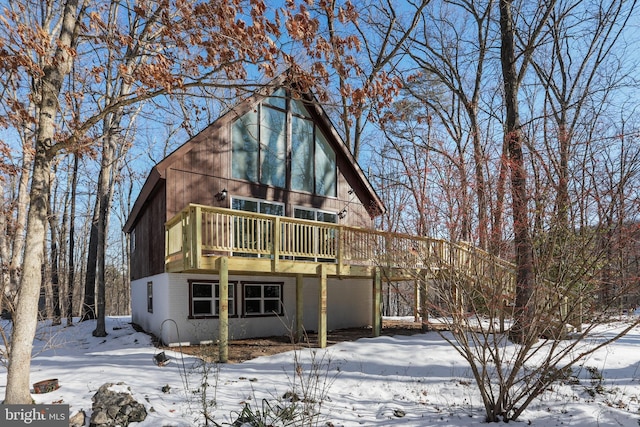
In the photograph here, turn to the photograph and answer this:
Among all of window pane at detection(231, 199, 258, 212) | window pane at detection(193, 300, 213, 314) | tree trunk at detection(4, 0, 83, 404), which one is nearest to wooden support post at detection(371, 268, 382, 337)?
window pane at detection(231, 199, 258, 212)

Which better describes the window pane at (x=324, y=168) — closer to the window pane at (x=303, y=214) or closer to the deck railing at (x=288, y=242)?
the window pane at (x=303, y=214)

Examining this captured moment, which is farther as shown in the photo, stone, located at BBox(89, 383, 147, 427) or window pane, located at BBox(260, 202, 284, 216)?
window pane, located at BBox(260, 202, 284, 216)

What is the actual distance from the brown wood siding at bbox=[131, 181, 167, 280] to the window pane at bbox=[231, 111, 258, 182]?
2.12 metres

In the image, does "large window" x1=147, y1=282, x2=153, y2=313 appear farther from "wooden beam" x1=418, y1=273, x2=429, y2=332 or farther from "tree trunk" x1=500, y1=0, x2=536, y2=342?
"tree trunk" x1=500, y1=0, x2=536, y2=342

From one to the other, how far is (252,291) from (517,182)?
7611mm

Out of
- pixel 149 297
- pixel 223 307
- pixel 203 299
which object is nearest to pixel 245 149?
pixel 203 299

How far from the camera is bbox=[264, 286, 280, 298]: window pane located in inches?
463

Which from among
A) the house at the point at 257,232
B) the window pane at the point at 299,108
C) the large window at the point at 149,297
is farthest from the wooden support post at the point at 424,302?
the large window at the point at 149,297

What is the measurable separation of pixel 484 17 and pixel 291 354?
13897 mm

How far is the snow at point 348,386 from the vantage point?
5531mm

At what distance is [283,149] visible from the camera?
40.4ft

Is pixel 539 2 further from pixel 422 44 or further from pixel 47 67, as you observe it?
pixel 47 67

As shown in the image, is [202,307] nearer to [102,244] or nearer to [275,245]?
[275,245]

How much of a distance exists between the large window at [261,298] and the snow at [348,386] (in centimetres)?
286
